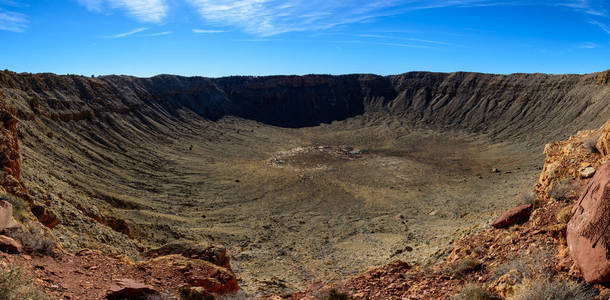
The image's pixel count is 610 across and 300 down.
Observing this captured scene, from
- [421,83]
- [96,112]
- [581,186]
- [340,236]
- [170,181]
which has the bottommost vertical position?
[340,236]

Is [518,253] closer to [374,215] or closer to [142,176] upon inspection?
[374,215]

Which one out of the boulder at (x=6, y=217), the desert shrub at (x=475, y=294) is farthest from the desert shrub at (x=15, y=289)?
the desert shrub at (x=475, y=294)

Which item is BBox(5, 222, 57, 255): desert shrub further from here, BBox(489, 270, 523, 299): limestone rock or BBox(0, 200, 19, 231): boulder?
BBox(489, 270, 523, 299): limestone rock

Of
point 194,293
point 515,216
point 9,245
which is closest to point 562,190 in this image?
point 515,216

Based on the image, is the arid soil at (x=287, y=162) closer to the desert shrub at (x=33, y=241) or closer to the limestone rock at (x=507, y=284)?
the desert shrub at (x=33, y=241)

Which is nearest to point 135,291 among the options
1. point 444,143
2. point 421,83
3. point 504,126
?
point 444,143
